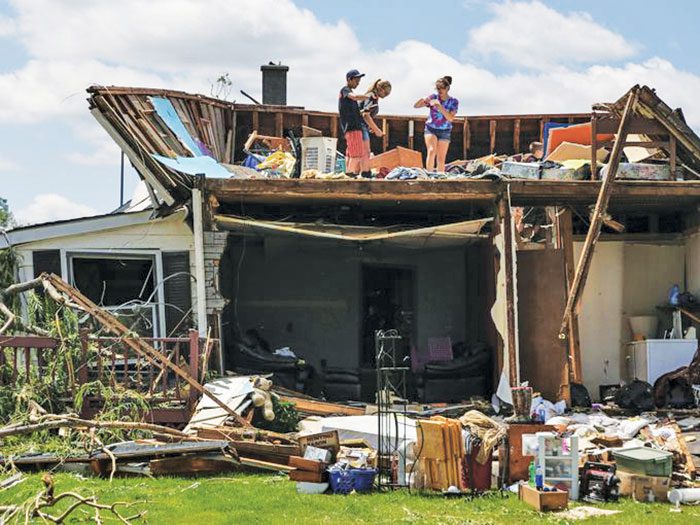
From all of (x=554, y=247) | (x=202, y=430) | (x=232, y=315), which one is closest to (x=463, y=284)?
(x=554, y=247)

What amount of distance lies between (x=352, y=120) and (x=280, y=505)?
683 cm

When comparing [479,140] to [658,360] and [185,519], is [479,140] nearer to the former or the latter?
[658,360]

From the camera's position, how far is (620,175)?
13.7 m

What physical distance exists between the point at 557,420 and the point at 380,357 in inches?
123

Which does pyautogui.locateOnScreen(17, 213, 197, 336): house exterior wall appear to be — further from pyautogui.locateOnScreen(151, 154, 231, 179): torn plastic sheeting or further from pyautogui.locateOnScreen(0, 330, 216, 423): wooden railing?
pyautogui.locateOnScreen(0, 330, 216, 423): wooden railing

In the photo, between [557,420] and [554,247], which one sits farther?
[554,247]

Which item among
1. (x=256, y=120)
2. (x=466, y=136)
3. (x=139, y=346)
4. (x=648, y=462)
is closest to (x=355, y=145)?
(x=139, y=346)

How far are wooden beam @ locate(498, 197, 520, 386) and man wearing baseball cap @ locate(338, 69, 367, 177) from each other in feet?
7.08

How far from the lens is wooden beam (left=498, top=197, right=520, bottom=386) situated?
510 inches

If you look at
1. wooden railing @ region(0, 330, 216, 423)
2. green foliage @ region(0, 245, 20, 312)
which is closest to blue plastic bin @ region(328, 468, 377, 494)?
wooden railing @ region(0, 330, 216, 423)

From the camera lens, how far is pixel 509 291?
13141 mm

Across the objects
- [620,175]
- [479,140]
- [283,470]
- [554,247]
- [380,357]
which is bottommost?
[283,470]

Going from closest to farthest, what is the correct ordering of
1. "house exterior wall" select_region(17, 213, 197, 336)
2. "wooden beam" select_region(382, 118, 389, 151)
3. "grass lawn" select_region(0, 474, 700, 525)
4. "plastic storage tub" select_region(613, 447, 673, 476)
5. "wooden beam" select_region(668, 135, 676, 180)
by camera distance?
1. "grass lawn" select_region(0, 474, 700, 525)
2. "plastic storage tub" select_region(613, 447, 673, 476)
3. "house exterior wall" select_region(17, 213, 197, 336)
4. "wooden beam" select_region(668, 135, 676, 180)
5. "wooden beam" select_region(382, 118, 389, 151)

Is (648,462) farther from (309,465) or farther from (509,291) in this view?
(509,291)
